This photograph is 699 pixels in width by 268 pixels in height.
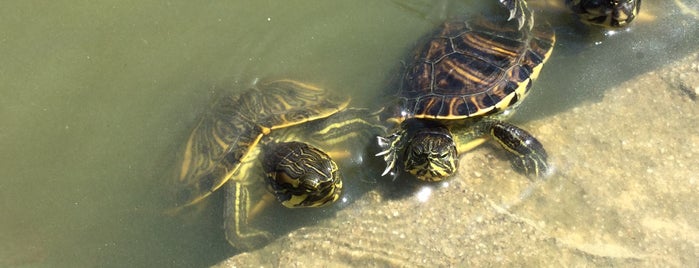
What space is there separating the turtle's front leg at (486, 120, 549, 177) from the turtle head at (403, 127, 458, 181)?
0.39 m

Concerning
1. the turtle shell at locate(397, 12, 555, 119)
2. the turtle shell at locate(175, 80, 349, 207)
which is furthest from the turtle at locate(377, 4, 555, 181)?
the turtle shell at locate(175, 80, 349, 207)

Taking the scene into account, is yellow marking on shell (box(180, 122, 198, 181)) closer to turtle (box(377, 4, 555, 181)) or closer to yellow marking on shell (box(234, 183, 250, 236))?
yellow marking on shell (box(234, 183, 250, 236))

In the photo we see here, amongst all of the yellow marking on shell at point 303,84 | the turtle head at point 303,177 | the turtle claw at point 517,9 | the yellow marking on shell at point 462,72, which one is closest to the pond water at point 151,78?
the yellow marking on shell at point 303,84

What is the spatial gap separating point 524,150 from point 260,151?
6.64 feet

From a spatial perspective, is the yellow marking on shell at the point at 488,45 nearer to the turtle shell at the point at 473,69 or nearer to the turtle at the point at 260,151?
the turtle shell at the point at 473,69

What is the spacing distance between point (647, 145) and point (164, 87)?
3924 millimetres

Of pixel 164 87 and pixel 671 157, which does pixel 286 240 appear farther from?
pixel 671 157

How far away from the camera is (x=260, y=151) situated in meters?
4.47

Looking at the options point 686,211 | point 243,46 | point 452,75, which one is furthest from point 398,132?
point 686,211

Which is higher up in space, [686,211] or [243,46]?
[243,46]

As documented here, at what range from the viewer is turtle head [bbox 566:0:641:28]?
14.5 ft

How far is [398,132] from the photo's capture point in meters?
4.37

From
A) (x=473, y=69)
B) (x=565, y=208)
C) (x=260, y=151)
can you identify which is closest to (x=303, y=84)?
(x=260, y=151)

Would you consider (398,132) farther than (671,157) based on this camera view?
Yes
